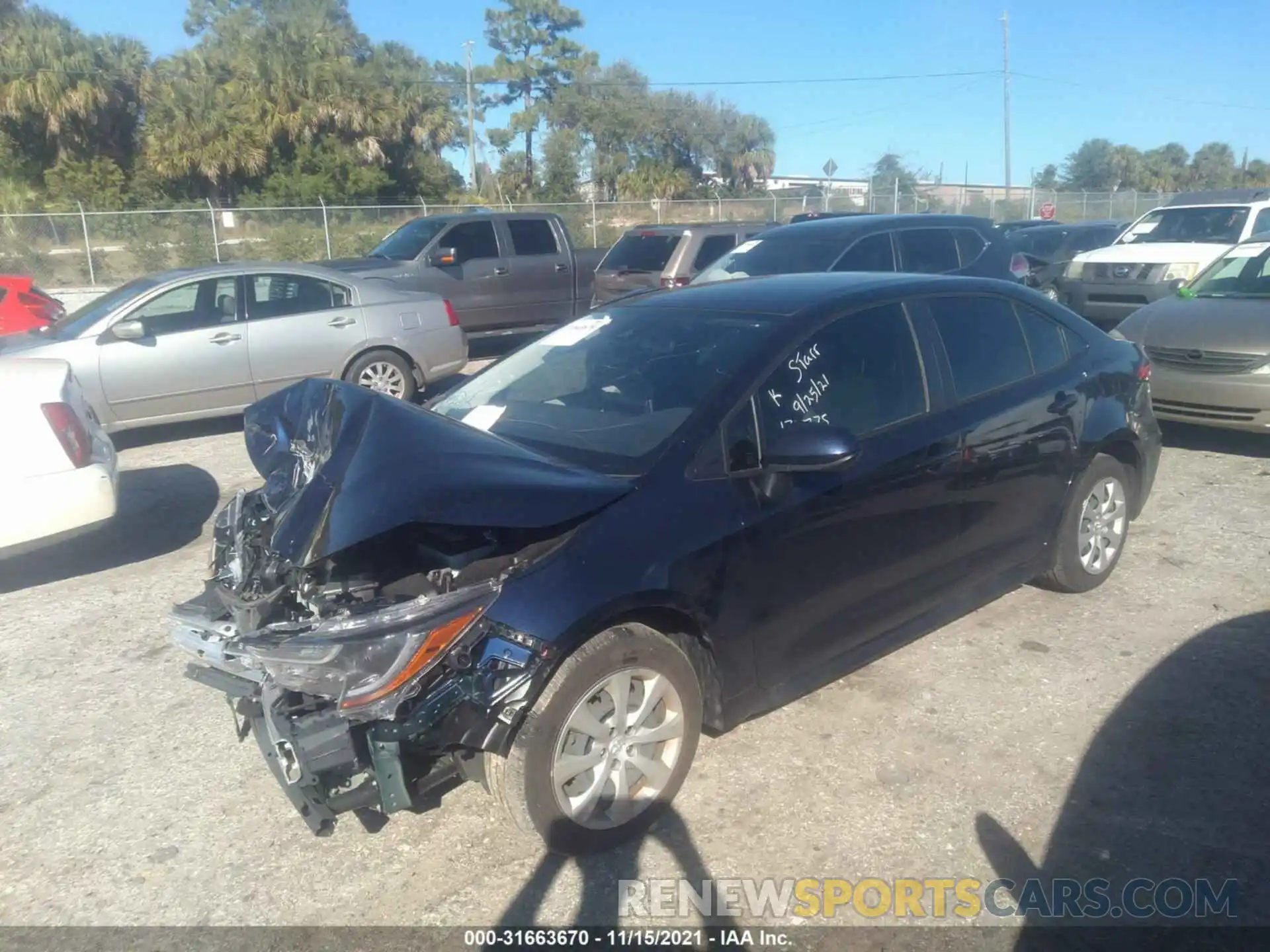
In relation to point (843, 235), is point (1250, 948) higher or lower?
lower

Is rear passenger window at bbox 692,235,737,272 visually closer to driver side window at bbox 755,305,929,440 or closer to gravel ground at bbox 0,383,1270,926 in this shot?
gravel ground at bbox 0,383,1270,926

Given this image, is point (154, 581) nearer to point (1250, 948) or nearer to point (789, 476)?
point (789, 476)

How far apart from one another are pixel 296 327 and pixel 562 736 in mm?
7039

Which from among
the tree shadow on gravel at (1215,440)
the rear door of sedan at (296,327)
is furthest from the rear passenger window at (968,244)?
the rear door of sedan at (296,327)

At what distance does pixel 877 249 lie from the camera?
9.39m

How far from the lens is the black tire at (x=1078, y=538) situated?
481cm

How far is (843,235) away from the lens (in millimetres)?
9297

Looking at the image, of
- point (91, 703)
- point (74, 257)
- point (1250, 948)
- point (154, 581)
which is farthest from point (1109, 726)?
point (74, 257)

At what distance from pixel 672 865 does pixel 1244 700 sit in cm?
249

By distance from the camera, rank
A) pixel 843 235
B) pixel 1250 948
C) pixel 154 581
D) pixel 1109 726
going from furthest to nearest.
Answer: pixel 843 235
pixel 154 581
pixel 1109 726
pixel 1250 948

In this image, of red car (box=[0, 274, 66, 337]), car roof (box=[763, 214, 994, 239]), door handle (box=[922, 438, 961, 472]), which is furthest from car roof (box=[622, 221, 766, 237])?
door handle (box=[922, 438, 961, 472])

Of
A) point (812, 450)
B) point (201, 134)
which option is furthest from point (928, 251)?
point (201, 134)

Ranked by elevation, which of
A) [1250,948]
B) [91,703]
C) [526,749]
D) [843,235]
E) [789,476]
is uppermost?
[843,235]

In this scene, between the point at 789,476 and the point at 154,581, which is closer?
the point at 789,476
